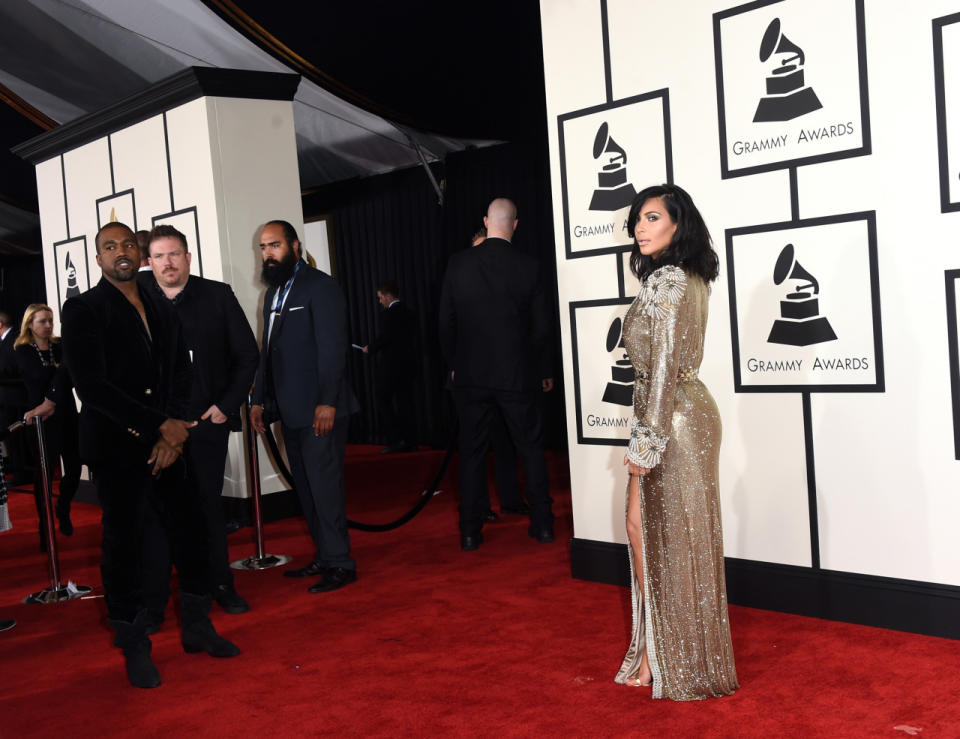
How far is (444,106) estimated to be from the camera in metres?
7.46

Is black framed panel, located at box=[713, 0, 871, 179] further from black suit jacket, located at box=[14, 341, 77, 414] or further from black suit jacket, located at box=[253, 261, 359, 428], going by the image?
black suit jacket, located at box=[14, 341, 77, 414]

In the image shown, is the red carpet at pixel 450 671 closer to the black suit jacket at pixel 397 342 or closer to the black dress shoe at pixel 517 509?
the black dress shoe at pixel 517 509

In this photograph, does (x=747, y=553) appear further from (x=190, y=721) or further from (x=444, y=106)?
(x=444, y=106)

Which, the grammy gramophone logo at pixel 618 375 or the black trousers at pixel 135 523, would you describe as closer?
the black trousers at pixel 135 523

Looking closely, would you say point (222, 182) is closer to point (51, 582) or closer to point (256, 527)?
point (256, 527)

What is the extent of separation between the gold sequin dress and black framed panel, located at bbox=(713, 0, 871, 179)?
98cm

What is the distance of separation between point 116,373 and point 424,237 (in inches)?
244

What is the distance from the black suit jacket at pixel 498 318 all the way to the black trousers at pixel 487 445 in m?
0.08

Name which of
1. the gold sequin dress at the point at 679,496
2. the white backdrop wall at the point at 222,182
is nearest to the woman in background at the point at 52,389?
the white backdrop wall at the point at 222,182

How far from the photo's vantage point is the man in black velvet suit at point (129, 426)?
3.15 meters

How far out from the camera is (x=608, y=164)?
4031 millimetres

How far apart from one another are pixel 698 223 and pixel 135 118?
16.7 feet

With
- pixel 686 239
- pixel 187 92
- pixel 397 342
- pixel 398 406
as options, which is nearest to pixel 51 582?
pixel 187 92

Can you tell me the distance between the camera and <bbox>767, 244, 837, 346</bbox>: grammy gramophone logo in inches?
135
